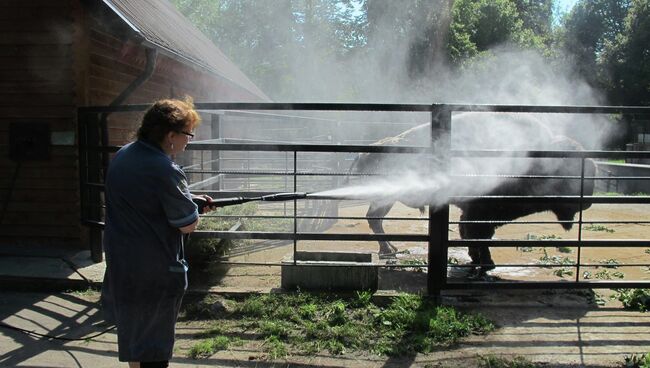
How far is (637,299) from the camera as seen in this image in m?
4.92

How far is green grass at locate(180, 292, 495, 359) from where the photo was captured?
397cm

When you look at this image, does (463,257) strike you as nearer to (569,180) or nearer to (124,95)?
(569,180)

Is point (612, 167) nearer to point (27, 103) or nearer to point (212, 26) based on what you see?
point (27, 103)

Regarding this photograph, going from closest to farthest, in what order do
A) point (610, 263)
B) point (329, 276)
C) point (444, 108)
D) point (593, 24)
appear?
point (444, 108)
point (329, 276)
point (610, 263)
point (593, 24)

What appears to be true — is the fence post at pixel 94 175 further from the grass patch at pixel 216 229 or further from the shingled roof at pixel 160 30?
the shingled roof at pixel 160 30

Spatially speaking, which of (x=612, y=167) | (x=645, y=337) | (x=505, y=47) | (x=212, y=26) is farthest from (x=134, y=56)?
(x=212, y=26)

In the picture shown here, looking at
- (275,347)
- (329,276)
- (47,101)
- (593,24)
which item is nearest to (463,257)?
(329,276)

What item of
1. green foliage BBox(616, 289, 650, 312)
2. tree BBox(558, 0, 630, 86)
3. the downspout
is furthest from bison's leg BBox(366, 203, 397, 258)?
tree BBox(558, 0, 630, 86)

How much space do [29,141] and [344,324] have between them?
4856mm

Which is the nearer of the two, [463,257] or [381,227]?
[463,257]

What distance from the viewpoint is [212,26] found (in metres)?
52.5

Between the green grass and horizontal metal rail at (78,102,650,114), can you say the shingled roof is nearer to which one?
horizontal metal rail at (78,102,650,114)

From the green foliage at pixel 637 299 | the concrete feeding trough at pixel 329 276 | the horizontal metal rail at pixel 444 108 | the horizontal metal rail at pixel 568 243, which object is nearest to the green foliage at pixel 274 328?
the concrete feeding trough at pixel 329 276

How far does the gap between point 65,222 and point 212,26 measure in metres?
49.7
